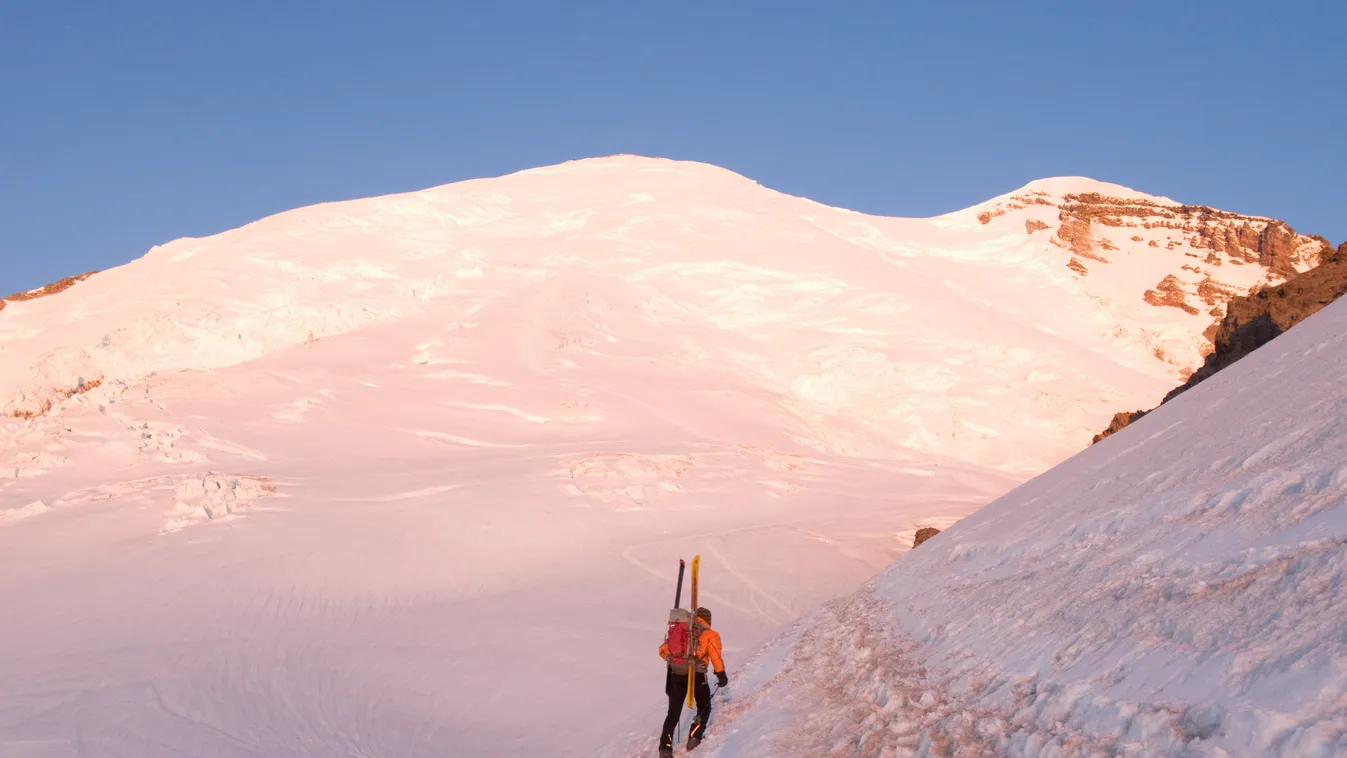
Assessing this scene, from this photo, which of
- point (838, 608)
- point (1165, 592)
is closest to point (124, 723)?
point (838, 608)

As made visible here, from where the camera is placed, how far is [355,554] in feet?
59.1

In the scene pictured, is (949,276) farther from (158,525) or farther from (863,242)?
(158,525)

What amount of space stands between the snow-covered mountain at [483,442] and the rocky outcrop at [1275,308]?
711 centimetres

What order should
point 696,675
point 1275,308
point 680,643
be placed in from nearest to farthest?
point 680,643, point 696,675, point 1275,308

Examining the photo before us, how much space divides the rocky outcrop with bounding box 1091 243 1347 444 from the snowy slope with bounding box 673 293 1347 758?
28.0ft

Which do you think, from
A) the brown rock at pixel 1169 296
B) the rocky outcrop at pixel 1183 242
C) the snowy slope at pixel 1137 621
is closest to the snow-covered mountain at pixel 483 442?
the brown rock at pixel 1169 296

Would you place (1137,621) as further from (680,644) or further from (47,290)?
(47,290)

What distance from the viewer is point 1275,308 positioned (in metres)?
18.0

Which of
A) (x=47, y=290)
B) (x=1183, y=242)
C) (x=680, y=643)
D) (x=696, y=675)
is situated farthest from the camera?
(x=1183, y=242)

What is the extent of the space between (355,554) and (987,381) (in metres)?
28.3

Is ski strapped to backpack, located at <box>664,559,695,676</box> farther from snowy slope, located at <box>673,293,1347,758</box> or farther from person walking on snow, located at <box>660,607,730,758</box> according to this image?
snowy slope, located at <box>673,293,1347,758</box>

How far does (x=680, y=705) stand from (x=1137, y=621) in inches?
153

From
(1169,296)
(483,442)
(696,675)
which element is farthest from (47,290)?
(1169,296)

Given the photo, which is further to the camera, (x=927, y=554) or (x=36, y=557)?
(x=36, y=557)
